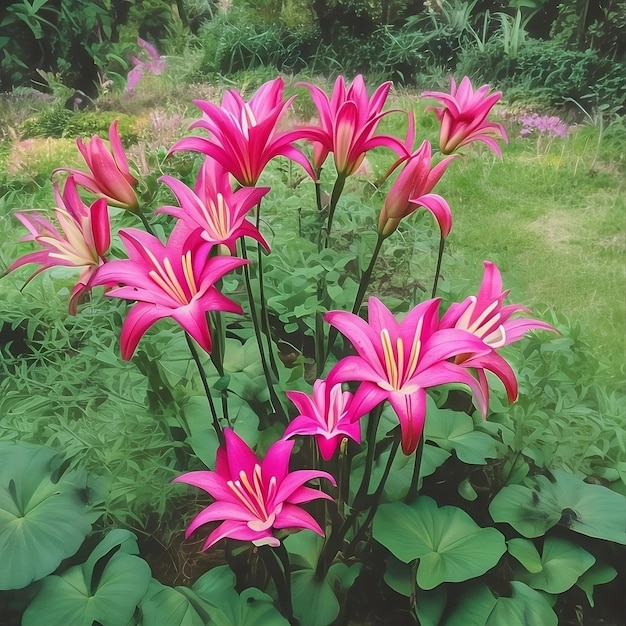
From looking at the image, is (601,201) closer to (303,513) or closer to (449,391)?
(449,391)

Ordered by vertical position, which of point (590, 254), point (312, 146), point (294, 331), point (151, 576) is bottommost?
point (151, 576)

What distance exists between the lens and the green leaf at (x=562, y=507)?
0.82 meters

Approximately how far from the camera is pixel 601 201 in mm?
860

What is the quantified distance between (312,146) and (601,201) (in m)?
0.43

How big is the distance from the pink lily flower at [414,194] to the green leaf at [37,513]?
571mm

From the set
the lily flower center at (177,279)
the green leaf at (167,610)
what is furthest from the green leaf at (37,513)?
the lily flower center at (177,279)

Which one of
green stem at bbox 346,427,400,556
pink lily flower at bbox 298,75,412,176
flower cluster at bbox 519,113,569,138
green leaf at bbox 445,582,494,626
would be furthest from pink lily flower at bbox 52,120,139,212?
green leaf at bbox 445,582,494,626

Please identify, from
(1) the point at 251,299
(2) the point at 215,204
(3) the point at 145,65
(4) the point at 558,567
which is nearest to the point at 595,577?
(4) the point at 558,567

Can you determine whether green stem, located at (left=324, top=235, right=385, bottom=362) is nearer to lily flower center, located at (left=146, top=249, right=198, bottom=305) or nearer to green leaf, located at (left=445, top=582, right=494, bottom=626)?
lily flower center, located at (left=146, top=249, right=198, bottom=305)

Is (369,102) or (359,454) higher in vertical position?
(369,102)

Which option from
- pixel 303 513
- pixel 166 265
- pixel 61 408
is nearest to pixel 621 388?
pixel 303 513

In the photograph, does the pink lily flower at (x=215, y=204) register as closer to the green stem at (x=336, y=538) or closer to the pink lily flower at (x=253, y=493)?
the pink lily flower at (x=253, y=493)

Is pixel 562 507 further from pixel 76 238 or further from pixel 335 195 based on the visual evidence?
pixel 76 238

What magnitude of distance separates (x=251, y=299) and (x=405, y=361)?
23 centimetres
